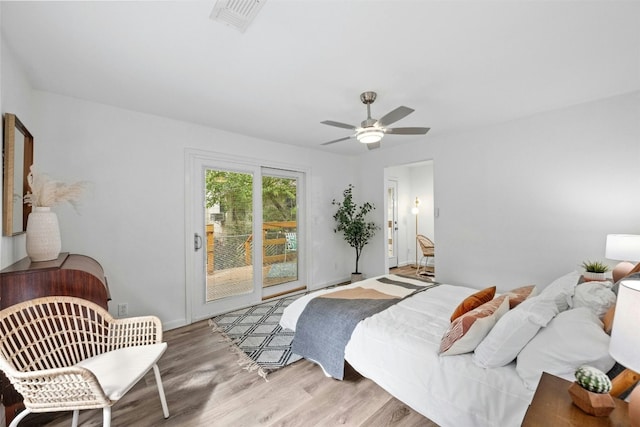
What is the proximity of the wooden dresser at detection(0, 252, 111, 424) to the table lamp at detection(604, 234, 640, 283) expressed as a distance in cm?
385

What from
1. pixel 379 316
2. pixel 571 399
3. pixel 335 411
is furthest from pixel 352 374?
pixel 571 399

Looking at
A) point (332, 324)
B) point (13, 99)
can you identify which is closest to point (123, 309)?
point (13, 99)

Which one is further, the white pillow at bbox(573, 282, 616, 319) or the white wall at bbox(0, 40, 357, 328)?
the white wall at bbox(0, 40, 357, 328)

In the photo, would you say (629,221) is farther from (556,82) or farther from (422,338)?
(422,338)

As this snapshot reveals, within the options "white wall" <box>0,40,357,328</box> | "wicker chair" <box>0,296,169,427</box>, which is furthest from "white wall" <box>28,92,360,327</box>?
"wicker chair" <box>0,296,169,427</box>

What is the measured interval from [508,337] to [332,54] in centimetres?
204

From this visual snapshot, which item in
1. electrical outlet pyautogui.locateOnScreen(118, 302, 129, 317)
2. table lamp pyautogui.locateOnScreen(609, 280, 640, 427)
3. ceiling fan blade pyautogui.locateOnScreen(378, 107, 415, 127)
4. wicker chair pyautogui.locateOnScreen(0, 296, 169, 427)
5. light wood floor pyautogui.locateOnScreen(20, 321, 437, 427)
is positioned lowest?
light wood floor pyautogui.locateOnScreen(20, 321, 437, 427)

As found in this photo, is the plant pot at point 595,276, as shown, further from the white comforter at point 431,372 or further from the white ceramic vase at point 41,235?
the white ceramic vase at point 41,235

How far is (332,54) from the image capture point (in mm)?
1901

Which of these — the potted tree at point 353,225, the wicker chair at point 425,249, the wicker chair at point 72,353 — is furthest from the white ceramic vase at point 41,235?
the wicker chair at point 425,249

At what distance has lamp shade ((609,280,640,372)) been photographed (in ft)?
2.46

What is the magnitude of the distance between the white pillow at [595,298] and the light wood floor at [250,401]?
1.16 metres

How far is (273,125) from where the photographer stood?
338 centimetres

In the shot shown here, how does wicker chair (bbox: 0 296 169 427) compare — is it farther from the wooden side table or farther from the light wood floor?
the wooden side table
